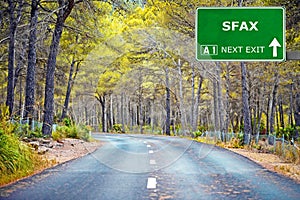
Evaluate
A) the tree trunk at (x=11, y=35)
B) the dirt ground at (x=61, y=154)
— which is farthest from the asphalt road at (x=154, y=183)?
the tree trunk at (x=11, y=35)

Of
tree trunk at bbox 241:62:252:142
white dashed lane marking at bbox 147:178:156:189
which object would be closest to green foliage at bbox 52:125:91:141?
tree trunk at bbox 241:62:252:142

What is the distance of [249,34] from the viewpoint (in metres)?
13.2

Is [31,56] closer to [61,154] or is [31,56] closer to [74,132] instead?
[74,132]

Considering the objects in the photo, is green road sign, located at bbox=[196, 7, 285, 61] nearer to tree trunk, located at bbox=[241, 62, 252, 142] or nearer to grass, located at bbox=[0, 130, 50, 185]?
grass, located at bbox=[0, 130, 50, 185]

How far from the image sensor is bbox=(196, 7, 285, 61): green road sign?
13.1 metres

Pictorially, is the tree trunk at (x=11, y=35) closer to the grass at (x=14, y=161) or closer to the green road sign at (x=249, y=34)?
the grass at (x=14, y=161)

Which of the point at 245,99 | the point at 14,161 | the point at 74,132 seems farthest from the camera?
the point at 74,132

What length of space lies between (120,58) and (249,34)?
23723mm

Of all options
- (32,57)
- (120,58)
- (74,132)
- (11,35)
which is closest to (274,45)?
(32,57)

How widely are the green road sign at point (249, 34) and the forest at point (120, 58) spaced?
455cm

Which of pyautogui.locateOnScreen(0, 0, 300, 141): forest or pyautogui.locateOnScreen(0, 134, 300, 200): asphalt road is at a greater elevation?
pyautogui.locateOnScreen(0, 0, 300, 141): forest

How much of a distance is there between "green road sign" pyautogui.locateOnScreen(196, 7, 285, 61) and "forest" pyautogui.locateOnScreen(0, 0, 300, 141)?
455cm

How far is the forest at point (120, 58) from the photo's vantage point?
2280 cm

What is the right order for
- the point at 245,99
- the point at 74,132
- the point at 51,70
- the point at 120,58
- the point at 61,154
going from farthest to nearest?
the point at 120,58, the point at 74,132, the point at 245,99, the point at 51,70, the point at 61,154
